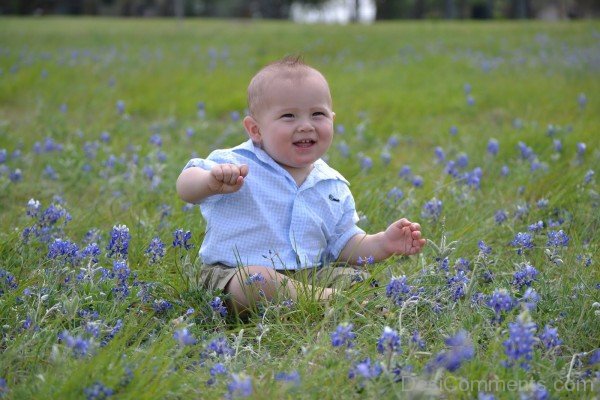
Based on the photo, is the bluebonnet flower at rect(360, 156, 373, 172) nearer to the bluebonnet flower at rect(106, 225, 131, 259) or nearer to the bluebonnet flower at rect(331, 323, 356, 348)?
the bluebonnet flower at rect(106, 225, 131, 259)

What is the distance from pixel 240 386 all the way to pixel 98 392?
0.43m

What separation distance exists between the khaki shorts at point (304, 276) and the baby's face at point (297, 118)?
0.52 meters

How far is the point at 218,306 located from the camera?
3002mm

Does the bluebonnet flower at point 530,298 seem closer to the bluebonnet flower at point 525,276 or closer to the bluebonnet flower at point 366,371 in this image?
the bluebonnet flower at point 525,276

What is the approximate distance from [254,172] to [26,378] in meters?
1.43

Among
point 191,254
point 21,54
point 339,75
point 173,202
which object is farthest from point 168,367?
point 21,54

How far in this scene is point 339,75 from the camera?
10.6 m

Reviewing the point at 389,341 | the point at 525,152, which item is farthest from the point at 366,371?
the point at 525,152

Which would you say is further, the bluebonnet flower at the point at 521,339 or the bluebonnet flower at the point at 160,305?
the bluebonnet flower at the point at 160,305

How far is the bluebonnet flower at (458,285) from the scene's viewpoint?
9.71ft

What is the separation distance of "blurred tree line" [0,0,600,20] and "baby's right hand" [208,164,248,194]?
42079mm

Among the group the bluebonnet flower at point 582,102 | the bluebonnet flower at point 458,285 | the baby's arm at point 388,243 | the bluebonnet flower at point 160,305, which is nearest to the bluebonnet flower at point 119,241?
the bluebonnet flower at point 160,305

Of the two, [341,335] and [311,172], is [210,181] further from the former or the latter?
[341,335]

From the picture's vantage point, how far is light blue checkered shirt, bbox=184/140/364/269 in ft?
10.9
